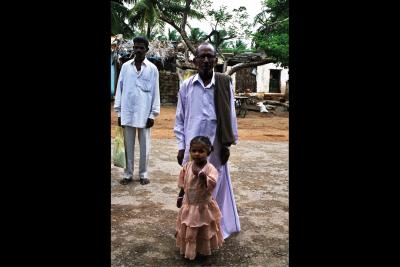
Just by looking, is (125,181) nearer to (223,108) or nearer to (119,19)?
(223,108)

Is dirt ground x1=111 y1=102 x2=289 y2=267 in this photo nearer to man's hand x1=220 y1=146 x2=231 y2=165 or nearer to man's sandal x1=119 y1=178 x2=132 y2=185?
man's sandal x1=119 y1=178 x2=132 y2=185

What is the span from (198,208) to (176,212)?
124 cm

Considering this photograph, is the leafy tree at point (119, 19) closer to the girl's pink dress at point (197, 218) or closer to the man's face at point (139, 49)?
the man's face at point (139, 49)

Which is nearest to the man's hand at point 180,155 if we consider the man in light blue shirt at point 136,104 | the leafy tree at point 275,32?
the man in light blue shirt at point 136,104

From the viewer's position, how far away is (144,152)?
5047 mm

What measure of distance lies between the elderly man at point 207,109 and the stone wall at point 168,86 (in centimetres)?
1901

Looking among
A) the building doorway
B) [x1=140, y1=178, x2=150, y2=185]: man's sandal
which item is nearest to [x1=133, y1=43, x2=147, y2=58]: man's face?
[x1=140, y1=178, x2=150, y2=185]: man's sandal

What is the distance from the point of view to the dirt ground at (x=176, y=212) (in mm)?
2783

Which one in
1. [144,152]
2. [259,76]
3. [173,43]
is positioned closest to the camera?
[144,152]

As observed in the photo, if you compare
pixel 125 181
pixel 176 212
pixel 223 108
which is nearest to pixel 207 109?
pixel 223 108
